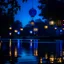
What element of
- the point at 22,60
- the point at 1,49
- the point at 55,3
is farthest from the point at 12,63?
the point at 55,3

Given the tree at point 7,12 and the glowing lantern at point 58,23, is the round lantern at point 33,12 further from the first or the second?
the glowing lantern at point 58,23

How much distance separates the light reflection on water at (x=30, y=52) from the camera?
5.87 metres

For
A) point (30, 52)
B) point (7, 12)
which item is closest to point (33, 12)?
point (7, 12)

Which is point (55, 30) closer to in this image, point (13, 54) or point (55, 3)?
point (55, 3)

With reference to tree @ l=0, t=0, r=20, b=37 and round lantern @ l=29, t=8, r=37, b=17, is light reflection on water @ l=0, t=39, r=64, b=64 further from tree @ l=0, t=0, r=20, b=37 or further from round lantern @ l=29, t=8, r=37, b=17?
round lantern @ l=29, t=8, r=37, b=17

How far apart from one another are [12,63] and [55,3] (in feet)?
7.38

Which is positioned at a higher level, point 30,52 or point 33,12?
point 33,12

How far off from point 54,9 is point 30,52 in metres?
1.34

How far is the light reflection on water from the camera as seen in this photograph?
5.87m

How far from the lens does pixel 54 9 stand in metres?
7.17

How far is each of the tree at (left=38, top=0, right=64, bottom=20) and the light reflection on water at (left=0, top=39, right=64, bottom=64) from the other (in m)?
0.66

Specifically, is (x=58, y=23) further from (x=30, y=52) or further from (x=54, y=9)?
(x=30, y=52)

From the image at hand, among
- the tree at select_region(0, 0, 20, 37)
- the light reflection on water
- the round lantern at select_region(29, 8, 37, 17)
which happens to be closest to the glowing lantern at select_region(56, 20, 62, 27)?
the light reflection on water

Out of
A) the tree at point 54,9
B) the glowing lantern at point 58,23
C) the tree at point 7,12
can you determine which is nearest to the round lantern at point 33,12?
the tree at point 54,9
